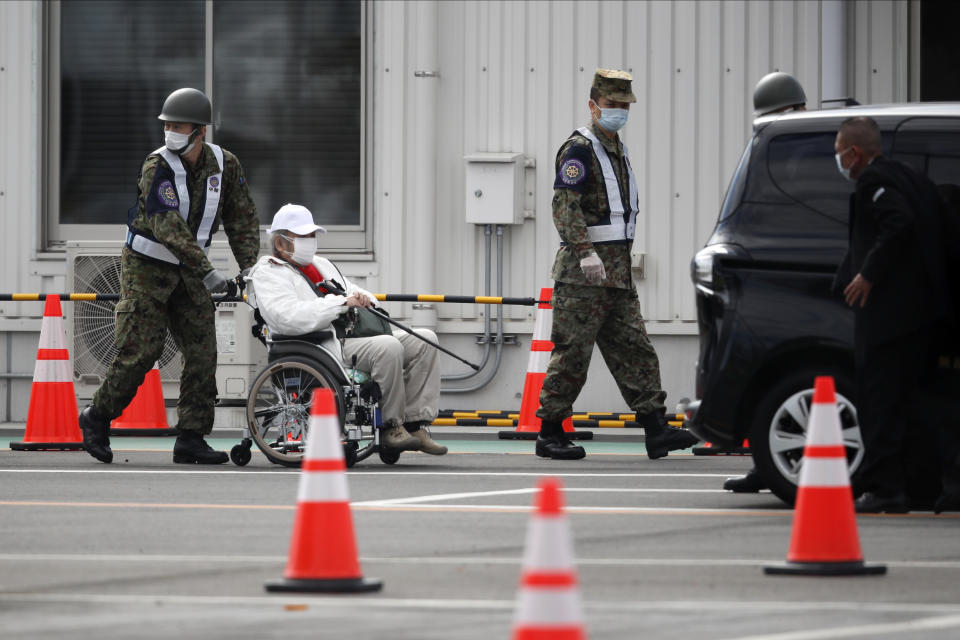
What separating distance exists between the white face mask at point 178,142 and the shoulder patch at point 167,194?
0.20 m

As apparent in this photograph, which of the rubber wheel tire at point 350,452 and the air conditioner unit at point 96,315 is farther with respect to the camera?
the air conditioner unit at point 96,315

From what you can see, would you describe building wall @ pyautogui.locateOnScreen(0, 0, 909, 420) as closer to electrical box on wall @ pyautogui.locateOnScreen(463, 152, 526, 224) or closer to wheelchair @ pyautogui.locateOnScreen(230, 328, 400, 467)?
electrical box on wall @ pyautogui.locateOnScreen(463, 152, 526, 224)

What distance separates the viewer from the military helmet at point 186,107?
1102 cm

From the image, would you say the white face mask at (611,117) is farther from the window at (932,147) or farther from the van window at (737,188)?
the window at (932,147)

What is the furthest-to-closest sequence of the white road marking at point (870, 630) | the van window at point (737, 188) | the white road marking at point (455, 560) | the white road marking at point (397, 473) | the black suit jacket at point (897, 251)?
the white road marking at point (397, 473)
the van window at point (737, 188)
the black suit jacket at point (897, 251)
the white road marking at point (455, 560)
the white road marking at point (870, 630)

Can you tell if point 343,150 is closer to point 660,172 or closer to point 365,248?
point 365,248

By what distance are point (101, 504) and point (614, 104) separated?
4.17 metres

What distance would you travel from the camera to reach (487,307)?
587 inches

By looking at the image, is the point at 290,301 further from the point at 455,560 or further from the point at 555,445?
the point at 455,560

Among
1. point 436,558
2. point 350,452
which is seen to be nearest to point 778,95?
point 350,452

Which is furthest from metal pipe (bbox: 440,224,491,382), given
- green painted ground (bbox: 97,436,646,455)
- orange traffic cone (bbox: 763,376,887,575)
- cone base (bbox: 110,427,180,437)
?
orange traffic cone (bbox: 763,376,887,575)

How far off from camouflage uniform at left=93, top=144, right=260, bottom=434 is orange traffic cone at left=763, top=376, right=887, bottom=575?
5107mm

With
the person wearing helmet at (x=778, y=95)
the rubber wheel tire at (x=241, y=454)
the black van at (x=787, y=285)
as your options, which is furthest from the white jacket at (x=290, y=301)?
the black van at (x=787, y=285)

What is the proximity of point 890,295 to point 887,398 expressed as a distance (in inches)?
17.1
